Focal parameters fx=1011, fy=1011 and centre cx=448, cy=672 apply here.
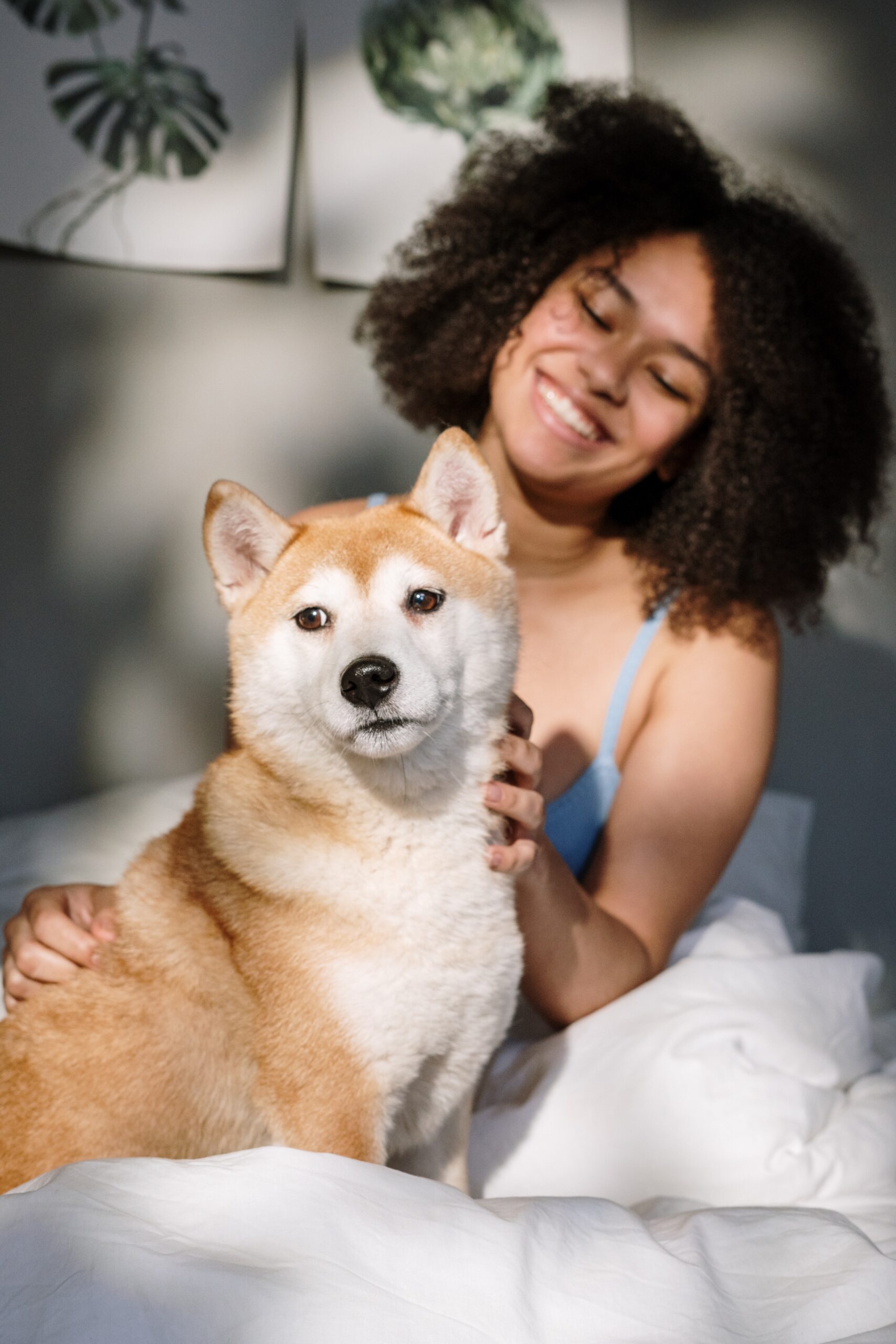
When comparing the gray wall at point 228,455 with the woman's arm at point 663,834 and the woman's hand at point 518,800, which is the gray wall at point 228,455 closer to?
the woman's arm at point 663,834

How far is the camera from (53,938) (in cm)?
105

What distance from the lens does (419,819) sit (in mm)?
987

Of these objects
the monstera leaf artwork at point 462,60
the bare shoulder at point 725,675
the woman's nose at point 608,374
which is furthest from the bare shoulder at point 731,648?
the monstera leaf artwork at point 462,60

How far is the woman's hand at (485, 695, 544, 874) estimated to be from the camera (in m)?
1.02

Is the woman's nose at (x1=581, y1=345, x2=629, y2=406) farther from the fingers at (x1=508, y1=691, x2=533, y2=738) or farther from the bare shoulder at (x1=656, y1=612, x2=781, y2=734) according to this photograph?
the fingers at (x1=508, y1=691, x2=533, y2=738)

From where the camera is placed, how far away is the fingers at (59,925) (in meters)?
1.03

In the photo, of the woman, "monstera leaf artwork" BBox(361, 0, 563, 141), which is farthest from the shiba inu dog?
"monstera leaf artwork" BBox(361, 0, 563, 141)

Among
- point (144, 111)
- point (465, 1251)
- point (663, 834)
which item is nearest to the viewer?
point (465, 1251)

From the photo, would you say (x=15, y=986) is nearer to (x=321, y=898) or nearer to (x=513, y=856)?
(x=321, y=898)

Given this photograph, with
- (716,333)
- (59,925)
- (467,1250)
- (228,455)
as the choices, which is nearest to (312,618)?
(59,925)

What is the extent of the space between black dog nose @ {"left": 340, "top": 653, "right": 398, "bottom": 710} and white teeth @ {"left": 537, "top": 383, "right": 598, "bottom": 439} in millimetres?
812

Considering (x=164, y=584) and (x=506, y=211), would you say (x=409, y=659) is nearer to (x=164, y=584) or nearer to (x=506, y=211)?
(x=506, y=211)

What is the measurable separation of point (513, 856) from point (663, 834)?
55 centimetres

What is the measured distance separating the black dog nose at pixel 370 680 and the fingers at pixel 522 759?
206 millimetres
